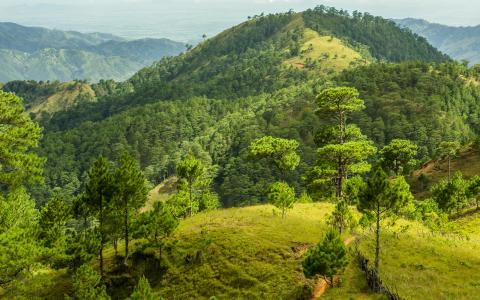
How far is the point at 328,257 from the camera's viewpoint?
4047 cm

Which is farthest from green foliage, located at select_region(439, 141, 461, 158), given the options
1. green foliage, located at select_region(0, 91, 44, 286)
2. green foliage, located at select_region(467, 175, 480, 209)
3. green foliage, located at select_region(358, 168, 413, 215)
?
green foliage, located at select_region(0, 91, 44, 286)

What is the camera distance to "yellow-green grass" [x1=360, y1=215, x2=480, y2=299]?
134ft

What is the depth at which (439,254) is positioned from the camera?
50188 mm

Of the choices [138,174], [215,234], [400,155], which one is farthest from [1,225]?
[400,155]

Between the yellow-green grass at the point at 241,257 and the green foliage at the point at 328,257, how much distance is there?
5.35 metres

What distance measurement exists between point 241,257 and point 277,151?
24.6m

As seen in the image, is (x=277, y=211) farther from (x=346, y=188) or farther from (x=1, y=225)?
(x=1, y=225)

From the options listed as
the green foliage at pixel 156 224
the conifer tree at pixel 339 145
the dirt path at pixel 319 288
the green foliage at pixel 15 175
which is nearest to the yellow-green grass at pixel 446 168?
the conifer tree at pixel 339 145

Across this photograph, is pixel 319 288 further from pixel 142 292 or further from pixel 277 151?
pixel 277 151

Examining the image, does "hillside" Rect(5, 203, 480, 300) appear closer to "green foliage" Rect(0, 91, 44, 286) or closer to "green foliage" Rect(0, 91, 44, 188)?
"green foliage" Rect(0, 91, 44, 286)

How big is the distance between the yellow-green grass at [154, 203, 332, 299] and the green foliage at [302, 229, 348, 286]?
5.35 metres

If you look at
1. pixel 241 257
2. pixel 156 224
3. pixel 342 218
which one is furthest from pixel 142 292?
pixel 342 218

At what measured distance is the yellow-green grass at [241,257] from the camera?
48.0 m

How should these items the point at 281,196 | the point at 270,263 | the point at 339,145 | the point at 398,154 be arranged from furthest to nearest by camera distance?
the point at 398,154
the point at 339,145
the point at 281,196
the point at 270,263
